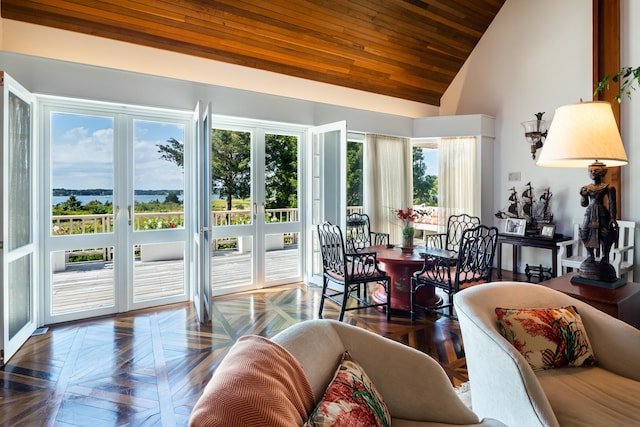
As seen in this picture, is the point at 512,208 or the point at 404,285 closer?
the point at 404,285

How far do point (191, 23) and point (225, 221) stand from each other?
2.27 metres

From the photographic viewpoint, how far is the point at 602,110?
2.03 meters

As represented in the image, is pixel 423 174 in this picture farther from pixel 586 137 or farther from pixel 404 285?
pixel 586 137

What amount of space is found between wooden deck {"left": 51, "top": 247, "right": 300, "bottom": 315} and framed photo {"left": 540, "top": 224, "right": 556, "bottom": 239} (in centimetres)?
338

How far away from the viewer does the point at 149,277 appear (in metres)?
4.13

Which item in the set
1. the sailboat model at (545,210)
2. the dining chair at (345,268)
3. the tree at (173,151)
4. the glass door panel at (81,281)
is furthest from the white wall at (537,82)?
the glass door panel at (81,281)

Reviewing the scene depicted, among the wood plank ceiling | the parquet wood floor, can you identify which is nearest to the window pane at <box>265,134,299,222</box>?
the wood plank ceiling

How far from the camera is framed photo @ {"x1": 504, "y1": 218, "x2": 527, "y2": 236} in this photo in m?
4.99

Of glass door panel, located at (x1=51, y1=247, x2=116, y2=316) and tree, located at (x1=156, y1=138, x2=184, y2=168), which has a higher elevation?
tree, located at (x1=156, y1=138, x2=184, y2=168)

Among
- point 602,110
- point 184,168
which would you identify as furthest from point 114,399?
point 602,110

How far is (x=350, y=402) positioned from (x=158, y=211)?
3.60 m

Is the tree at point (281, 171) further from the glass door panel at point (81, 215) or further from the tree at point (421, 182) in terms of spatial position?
the tree at point (421, 182)

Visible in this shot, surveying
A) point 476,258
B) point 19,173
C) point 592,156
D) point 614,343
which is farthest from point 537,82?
point 19,173

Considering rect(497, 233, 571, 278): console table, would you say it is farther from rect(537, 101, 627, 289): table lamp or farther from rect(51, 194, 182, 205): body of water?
rect(51, 194, 182, 205): body of water
